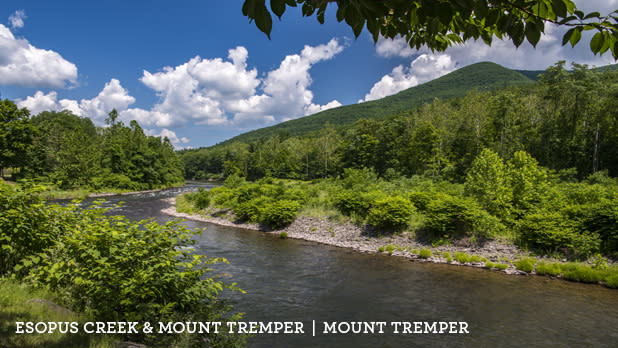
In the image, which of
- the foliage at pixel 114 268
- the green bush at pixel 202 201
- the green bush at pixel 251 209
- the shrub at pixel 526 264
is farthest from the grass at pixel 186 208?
the shrub at pixel 526 264

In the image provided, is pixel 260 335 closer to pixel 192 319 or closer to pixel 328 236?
pixel 192 319

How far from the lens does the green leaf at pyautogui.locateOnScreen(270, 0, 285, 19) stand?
1.23 m

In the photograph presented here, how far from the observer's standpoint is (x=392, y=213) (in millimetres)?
17719

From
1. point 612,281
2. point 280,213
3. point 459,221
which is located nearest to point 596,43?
point 612,281

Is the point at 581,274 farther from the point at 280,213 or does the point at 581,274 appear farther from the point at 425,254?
the point at 280,213

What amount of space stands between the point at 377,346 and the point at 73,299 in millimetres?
6332

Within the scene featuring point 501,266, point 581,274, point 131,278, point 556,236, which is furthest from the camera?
point 556,236

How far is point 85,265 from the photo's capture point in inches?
173

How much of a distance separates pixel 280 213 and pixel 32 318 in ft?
60.3

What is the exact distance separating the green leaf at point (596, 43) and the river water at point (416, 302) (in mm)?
7301

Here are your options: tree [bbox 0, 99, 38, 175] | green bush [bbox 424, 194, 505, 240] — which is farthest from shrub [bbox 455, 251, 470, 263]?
tree [bbox 0, 99, 38, 175]

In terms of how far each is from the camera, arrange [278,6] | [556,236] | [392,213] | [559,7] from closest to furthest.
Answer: [278,6], [559,7], [556,236], [392,213]

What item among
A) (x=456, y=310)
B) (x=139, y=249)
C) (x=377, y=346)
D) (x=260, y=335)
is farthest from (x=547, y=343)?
(x=139, y=249)

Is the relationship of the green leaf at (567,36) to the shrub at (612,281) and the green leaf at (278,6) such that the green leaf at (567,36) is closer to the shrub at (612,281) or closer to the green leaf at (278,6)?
the green leaf at (278,6)
